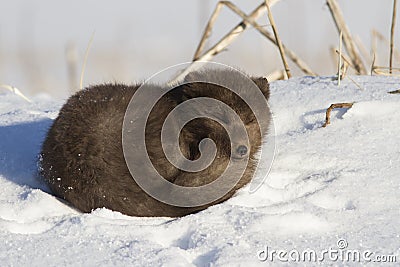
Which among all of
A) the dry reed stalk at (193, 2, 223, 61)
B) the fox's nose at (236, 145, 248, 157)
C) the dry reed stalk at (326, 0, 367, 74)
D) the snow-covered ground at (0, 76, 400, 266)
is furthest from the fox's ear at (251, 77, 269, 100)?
the dry reed stalk at (326, 0, 367, 74)

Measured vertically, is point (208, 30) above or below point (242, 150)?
below

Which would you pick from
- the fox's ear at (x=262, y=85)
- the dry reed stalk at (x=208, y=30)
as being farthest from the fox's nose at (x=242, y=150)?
the dry reed stalk at (x=208, y=30)

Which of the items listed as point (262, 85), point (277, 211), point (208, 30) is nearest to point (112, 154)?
point (277, 211)

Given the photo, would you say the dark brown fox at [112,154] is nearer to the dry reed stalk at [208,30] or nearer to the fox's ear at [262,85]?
the fox's ear at [262,85]

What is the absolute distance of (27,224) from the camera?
2.98 meters

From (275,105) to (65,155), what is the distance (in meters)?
1.45

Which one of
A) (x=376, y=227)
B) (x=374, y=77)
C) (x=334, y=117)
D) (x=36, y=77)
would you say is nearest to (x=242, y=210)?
(x=376, y=227)

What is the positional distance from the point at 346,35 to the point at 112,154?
2.86 meters

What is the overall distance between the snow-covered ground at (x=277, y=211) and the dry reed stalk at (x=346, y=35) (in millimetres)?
1234

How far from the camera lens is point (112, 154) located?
10.3ft

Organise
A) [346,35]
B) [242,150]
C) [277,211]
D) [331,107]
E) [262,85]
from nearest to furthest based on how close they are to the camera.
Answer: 1. [277,211]
2. [242,150]
3. [262,85]
4. [331,107]
5. [346,35]

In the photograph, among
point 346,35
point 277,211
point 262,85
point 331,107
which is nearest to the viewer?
point 277,211

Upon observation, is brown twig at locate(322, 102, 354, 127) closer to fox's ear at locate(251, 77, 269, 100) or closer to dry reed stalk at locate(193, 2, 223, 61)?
fox's ear at locate(251, 77, 269, 100)

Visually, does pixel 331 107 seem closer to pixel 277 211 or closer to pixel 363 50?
pixel 277 211
